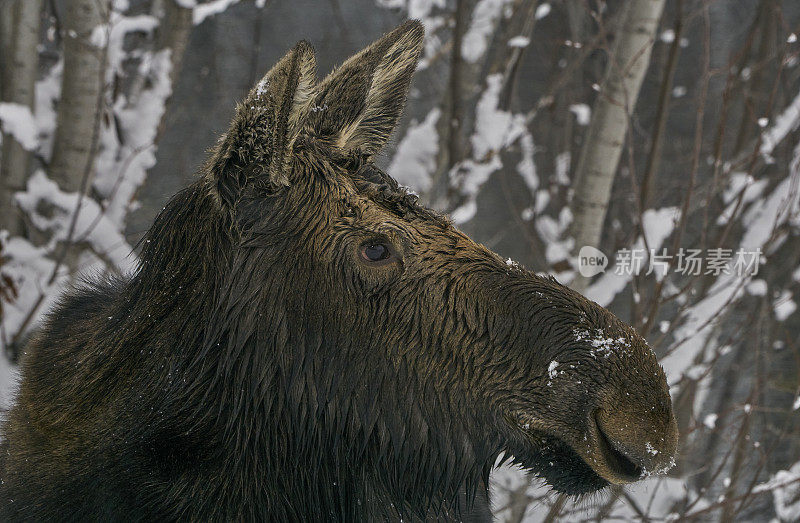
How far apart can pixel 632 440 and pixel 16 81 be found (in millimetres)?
3534

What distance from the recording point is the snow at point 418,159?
472 cm

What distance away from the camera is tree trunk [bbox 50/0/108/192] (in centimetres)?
395

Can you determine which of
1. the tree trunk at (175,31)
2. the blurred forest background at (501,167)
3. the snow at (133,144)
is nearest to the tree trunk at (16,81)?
the blurred forest background at (501,167)

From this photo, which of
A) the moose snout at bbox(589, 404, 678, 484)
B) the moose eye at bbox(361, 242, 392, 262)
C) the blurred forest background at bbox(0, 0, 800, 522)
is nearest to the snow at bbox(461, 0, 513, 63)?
the blurred forest background at bbox(0, 0, 800, 522)

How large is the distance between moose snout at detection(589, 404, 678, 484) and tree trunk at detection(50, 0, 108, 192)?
2959mm

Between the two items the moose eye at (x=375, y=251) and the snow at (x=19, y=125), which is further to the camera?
the snow at (x=19, y=125)

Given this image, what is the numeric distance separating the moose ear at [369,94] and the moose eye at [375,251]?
11.4 inches

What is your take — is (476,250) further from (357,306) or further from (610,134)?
(610,134)

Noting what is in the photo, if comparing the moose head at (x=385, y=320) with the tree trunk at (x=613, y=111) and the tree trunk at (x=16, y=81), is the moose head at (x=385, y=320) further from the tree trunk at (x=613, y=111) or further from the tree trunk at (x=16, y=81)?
the tree trunk at (x=16, y=81)

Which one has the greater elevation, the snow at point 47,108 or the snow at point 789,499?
the snow at point 47,108

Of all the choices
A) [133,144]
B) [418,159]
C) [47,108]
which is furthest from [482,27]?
[47,108]

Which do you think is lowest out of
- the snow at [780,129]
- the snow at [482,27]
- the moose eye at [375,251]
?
the moose eye at [375,251]

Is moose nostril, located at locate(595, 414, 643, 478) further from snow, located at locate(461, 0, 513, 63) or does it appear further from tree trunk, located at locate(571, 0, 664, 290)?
snow, located at locate(461, 0, 513, 63)

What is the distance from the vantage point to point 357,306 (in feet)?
6.12
